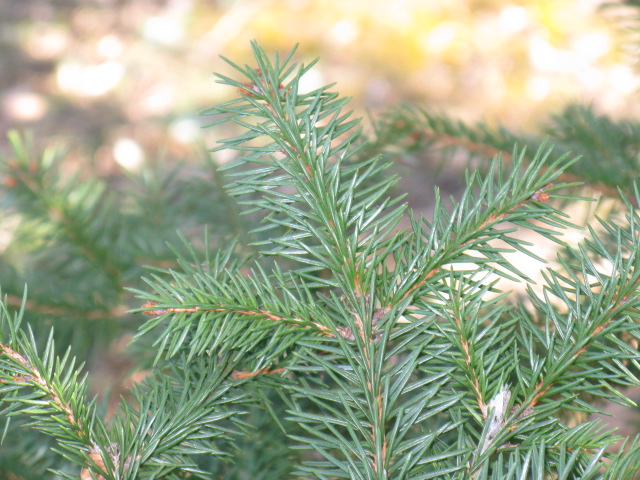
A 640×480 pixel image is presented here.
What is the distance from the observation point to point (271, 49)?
1785 mm

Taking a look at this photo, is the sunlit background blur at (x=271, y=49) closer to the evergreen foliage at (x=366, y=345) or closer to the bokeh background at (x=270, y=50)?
the bokeh background at (x=270, y=50)

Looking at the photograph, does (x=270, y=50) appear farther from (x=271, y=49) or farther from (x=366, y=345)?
(x=366, y=345)

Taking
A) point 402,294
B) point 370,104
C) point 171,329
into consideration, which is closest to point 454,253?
point 402,294

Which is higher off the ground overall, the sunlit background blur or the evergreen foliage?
the sunlit background blur

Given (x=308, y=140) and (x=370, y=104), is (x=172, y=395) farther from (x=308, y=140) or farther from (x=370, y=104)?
(x=370, y=104)

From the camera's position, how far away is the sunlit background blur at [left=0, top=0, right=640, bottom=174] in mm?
1674

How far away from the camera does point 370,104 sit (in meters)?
1.71

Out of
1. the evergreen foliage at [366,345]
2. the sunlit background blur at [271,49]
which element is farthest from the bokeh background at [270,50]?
the evergreen foliage at [366,345]

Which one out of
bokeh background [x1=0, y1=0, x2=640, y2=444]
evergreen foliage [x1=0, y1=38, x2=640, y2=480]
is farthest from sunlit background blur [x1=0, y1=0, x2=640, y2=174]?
evergreen foliage [x1=0, y1=38, x2=640, y2=480]

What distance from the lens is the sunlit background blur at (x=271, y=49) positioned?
5.49ft

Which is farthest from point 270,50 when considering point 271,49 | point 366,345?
point 366,345

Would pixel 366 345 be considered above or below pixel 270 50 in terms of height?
below

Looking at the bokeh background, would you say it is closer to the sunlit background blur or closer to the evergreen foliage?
the sunlit background blur

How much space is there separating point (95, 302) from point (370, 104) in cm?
122
